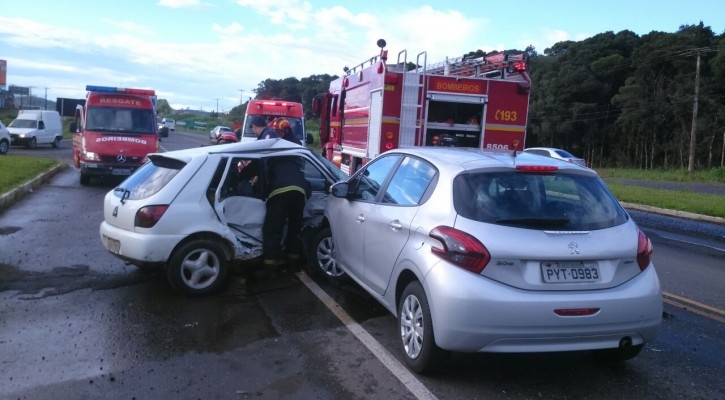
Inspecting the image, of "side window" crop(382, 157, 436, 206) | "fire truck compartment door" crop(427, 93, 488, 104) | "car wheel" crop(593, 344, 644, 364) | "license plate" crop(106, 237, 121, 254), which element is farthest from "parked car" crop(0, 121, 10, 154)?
"car wheel" crop(593, 344, 644, 364)

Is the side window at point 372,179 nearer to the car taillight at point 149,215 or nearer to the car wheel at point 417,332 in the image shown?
the car wheel at point 417,332

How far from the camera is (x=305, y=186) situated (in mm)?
6965

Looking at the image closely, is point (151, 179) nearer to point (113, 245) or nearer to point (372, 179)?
point (113, 245)

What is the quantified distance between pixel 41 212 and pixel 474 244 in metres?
10.0

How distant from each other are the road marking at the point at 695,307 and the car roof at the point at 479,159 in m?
2.57

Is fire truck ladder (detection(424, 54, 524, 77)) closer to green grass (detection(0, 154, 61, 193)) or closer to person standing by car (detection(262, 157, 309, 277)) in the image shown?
person standing by car (detection(262, 157, 309, 277))

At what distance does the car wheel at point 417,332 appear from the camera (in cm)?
433

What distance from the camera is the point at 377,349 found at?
5.01 meters

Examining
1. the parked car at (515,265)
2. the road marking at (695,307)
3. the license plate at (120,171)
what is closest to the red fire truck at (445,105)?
the road marking at (695,307)

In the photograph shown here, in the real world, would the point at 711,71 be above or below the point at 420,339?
above

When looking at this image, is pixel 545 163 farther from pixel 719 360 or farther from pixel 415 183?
pixel 719 360

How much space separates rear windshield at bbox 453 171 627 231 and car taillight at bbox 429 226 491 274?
0.61ft

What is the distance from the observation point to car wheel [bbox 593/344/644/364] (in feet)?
15.2

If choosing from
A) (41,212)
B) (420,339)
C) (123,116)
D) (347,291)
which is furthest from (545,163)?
(123,116)
